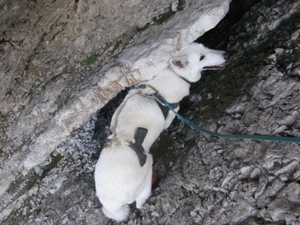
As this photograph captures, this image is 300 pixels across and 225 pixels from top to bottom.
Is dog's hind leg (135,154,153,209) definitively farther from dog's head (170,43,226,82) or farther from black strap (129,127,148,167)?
dog's head (170,43,226,82)

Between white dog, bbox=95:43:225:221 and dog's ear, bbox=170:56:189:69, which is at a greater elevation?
dog's ear, bbox=170:56:189:69

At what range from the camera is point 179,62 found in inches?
208

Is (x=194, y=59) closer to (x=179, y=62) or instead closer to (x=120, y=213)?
(x=179, y=62)

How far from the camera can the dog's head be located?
528 centimetres

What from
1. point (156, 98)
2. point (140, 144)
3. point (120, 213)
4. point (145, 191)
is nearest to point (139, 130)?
point (140, 144)

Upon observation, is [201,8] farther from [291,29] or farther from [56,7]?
[56,7]

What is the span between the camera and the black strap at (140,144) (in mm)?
4691

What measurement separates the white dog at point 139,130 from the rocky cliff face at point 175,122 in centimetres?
23

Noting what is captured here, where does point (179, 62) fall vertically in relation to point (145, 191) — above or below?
above

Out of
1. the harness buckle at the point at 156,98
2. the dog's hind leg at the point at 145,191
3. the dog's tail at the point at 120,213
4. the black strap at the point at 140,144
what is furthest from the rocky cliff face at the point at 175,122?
the black strap at the point at 140,144

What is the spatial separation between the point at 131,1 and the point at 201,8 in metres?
1.21

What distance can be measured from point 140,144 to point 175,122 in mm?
1237

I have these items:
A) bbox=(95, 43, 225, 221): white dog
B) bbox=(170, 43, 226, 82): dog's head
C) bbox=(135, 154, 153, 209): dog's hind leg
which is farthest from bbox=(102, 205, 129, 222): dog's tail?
bbox=(170, 43, 226, 82): dog's head

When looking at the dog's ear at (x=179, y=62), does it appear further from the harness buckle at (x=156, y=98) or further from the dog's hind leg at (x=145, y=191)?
the dog's hind leg at (x=145, y=191)
